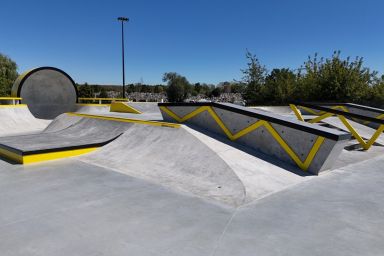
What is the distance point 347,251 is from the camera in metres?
3.94

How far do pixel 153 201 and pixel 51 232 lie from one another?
6.33 ft

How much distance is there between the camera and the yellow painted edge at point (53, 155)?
8.94 metres

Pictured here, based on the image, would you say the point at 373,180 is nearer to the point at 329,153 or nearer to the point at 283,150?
the point at 329,153

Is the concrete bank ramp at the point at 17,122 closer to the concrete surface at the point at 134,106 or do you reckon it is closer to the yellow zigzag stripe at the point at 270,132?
the concrete surface at the point at 134,106

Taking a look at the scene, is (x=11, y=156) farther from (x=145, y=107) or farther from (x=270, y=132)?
(x=145, y=107)

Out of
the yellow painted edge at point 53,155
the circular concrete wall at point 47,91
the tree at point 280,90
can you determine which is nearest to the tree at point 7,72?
the circular concrete wall at point 47,91

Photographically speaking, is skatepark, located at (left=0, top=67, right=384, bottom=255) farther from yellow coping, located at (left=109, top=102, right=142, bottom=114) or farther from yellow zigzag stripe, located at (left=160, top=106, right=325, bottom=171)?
yellow coping, located at (left=109, top=102, right=142, bottom=114)

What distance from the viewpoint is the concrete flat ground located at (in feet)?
13.1

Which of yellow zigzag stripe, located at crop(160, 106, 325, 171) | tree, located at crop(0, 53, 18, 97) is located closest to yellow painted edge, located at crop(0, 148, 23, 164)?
yellow zigzag stripe, located at crop(160, 106, 325, 171)

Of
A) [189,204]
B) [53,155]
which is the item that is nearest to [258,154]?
[189,204]

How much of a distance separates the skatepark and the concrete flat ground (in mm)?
24

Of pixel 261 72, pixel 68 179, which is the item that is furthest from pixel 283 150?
pixel 261 72

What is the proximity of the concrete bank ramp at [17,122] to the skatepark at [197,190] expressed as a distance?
822cm

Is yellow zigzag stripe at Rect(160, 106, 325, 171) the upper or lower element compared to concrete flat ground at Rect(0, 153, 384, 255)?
upper
